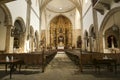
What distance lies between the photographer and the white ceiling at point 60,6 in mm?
28531

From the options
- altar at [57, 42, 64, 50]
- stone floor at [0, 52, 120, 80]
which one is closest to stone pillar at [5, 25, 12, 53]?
stone floor at [0, 52, 120, 80]

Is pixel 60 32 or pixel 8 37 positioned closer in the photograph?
pixel 8 37

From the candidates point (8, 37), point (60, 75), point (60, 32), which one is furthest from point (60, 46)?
point (60, 75)

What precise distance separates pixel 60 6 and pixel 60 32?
5.72 meters

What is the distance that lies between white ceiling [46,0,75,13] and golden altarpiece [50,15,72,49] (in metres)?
1.95

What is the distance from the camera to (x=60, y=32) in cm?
3241

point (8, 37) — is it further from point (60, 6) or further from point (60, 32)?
point (60, 32)

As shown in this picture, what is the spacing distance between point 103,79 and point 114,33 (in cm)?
1234

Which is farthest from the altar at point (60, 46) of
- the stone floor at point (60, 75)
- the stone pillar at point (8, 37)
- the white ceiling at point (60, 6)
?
the stone floor at point (60, 75)

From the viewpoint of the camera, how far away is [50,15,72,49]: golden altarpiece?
3161cm

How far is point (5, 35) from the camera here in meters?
10.9

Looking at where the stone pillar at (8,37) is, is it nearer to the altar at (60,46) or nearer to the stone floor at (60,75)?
the stone floor at (60,75)

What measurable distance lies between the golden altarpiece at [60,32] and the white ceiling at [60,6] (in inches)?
76.9

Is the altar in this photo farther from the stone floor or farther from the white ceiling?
the stone floor
